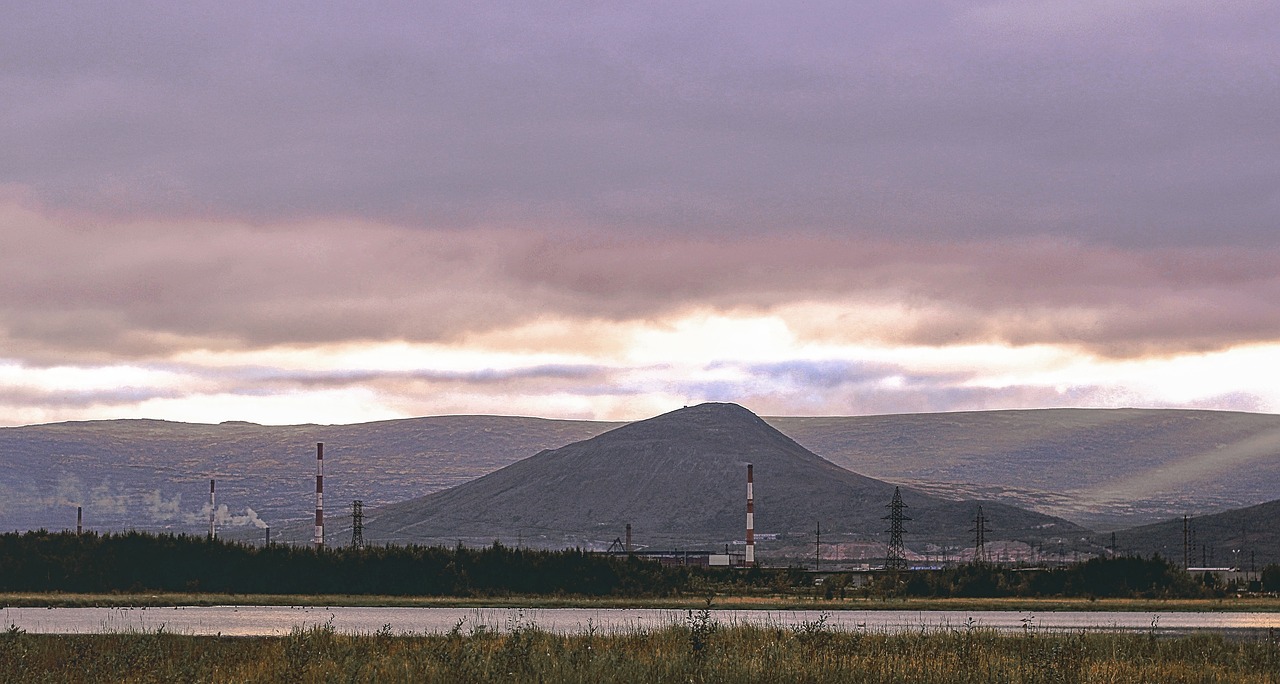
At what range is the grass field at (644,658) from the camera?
90.6 feet

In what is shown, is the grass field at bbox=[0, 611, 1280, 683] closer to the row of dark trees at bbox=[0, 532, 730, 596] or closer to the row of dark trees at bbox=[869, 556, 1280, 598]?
the row of dark trees at bbox=[0, 532, 730, 596]

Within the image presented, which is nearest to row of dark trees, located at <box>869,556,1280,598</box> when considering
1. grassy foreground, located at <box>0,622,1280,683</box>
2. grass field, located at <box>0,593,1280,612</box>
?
grass field, located at <box>0,593,1280,612</box>

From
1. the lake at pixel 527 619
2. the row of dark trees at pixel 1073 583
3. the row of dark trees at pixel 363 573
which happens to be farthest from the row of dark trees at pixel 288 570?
the row of dark trees at pixel 1073 583

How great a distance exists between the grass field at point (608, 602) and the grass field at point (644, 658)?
28.9 m

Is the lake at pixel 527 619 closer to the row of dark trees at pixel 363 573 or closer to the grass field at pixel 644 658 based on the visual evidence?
the grass field at pixel 644 658

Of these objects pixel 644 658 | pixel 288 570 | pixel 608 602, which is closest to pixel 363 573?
pixel 288 570

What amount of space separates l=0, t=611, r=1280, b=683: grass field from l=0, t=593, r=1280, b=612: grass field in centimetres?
2889

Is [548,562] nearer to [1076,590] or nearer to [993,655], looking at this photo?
[1076,590]

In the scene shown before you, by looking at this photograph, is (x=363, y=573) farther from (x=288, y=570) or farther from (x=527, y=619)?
(x=527, y=619)

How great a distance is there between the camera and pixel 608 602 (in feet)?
232

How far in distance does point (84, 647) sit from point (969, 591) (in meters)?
62.4

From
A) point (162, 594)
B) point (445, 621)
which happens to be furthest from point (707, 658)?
point (162, 594)

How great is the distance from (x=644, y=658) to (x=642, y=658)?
8 cm

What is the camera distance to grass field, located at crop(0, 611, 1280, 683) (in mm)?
27625
